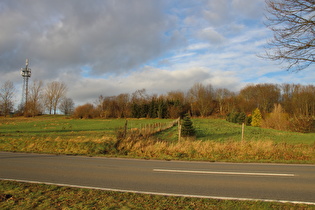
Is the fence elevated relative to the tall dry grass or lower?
elevated

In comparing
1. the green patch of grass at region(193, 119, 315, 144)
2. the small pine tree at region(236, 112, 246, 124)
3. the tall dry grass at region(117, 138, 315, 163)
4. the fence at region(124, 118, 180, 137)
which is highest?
the small pine tree at region(236, 112, 246, 124)

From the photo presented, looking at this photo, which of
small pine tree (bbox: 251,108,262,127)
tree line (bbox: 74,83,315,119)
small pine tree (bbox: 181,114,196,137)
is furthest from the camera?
tree line (bbox: 74,83,315,119)

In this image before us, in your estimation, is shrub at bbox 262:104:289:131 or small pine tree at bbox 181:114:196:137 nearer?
small pine tree at bbox 181:114:196:137

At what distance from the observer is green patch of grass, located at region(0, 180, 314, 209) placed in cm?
492

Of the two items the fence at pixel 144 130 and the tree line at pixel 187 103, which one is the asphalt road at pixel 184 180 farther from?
the tree line at pixel 187 103

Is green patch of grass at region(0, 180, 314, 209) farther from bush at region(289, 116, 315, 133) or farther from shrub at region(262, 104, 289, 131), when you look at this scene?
shrub at region(262, 104, 289, 131)

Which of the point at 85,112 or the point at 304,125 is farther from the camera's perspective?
the point at 85,112

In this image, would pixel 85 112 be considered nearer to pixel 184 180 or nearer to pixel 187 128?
pixel 187 128

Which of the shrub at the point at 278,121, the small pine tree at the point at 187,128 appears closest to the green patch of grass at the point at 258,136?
the small pine tree at the point at 187,128

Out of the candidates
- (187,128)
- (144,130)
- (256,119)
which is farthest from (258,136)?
(256,119)

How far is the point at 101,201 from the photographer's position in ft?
17.1

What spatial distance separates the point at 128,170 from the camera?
29.7 feet

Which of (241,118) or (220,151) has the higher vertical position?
(241,118)

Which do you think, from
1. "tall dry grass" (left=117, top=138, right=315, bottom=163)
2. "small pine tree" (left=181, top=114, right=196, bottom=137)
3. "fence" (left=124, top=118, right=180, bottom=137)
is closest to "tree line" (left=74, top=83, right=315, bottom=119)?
"fence" (left=124, top=118, right=180, bottom=137)
